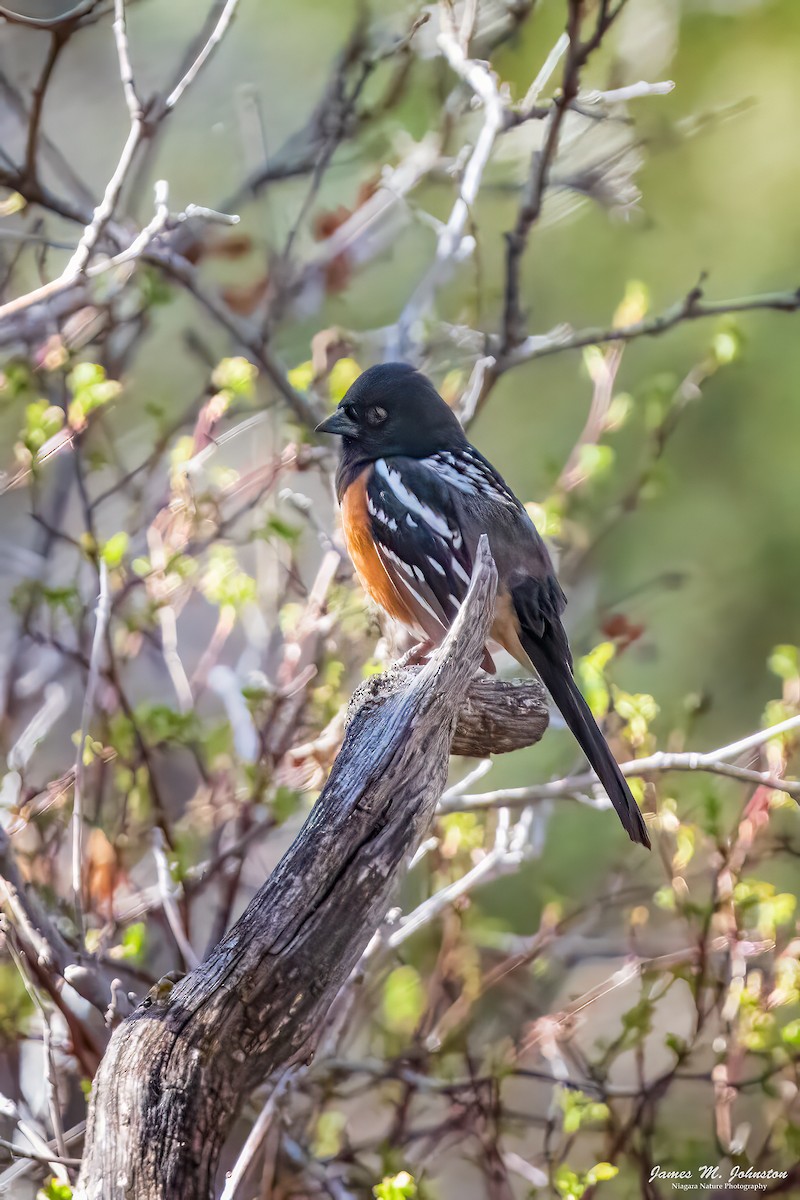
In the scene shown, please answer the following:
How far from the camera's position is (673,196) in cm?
636

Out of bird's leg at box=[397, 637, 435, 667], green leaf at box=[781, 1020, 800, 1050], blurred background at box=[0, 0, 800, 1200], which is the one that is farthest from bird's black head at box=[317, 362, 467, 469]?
green leaf at box=[781, 1020, 800, 1050]

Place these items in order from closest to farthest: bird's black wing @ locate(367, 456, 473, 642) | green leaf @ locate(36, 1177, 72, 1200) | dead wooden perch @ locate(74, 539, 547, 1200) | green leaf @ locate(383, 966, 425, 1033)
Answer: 1. dead wooden perch @ locate(74, 539, 547, 1200)
2. green leaf @ locate(36, 1177, 72, 1200)
3. bird's black wing @ locate(367, 456, 473, 642)
4. green leaf @ locate(383, 966, 425, 1033)

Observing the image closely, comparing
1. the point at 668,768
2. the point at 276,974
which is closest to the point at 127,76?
the point at 276,974

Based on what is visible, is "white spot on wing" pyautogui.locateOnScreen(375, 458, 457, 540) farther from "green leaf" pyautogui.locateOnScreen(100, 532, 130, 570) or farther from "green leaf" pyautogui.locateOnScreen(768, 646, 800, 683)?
"green leaf" pyautogui.locateOnScreen(768, 646, 800, 683)

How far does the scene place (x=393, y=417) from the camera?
2.88 metres

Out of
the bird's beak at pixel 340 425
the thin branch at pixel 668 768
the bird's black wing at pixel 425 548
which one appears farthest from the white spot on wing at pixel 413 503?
the thin branch at pixel 668 768

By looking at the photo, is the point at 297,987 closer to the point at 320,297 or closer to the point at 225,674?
the point at 225,674

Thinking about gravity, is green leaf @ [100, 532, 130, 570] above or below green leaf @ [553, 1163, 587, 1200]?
above

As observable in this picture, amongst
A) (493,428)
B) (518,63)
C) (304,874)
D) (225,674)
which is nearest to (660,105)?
(518,63)

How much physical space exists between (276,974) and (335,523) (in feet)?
6.36

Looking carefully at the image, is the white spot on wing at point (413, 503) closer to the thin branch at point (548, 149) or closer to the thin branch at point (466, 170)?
the thin branch at point (548, 149)

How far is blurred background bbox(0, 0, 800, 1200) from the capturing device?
282 cm

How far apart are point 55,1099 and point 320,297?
8.75 ft

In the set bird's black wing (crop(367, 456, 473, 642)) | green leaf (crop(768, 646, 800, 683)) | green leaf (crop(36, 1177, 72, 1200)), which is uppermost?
bird's black wing (crop(367, 456, 473, 642))
